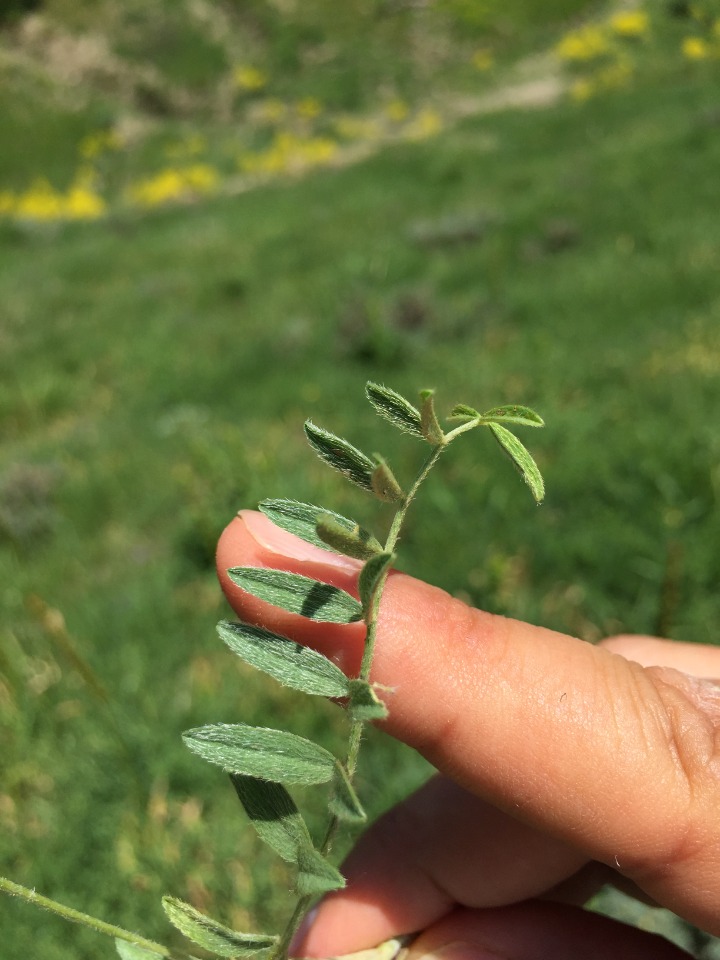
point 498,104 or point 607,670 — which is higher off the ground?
point 607,670

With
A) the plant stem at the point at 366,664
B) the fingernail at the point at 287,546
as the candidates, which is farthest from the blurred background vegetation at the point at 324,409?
the plant stem at the point at 366,664

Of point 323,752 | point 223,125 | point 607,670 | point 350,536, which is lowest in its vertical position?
point 223,125

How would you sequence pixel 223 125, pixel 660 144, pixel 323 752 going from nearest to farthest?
pixel 323 752
pixel 660 144
pixel 223 125

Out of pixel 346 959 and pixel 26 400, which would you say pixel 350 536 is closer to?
pixel 346 959

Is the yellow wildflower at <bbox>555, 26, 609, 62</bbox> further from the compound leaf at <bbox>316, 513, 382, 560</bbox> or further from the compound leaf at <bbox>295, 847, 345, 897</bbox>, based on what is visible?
the compound leaf at <bbox>295, 847, 345, 897</bbox>

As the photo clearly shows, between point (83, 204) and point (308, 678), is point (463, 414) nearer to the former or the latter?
point (308, 678)

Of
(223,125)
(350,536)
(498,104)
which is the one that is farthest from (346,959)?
(223,125)
